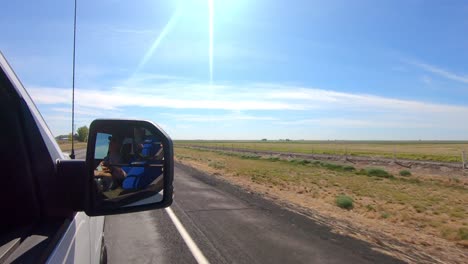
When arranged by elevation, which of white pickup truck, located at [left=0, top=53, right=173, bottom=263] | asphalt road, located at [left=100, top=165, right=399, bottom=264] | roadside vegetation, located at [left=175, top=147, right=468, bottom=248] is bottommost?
roadside vegetation, located at [left=175, top=147, right=468, bottom=248]

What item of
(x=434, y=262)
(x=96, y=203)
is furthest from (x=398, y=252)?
(x=96, y=203)

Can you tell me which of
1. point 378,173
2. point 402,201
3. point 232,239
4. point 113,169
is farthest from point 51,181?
point 378,173

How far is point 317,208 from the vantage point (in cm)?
1342

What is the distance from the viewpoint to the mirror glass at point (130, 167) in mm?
2175

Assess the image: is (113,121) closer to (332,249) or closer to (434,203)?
(332,249)

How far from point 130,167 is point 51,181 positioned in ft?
1.27

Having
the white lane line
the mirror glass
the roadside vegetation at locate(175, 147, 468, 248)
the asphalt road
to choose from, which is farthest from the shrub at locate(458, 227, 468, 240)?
the mirror glass

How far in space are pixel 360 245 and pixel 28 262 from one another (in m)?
7.31

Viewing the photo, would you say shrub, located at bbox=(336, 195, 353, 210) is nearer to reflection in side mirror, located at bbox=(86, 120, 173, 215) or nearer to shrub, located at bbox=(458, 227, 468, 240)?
shrub, located at bbox=(458, 227, 468, 240)

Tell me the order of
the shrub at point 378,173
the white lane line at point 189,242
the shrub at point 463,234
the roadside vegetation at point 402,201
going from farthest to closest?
the shrub at point 378,173 → the roadside vegetation at point 402,201 → the shrub at point 463,234 → the white lane line at point 189,242

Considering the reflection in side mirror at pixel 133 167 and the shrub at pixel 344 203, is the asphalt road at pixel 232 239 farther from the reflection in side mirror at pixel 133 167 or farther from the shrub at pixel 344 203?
the reflection in side mirror at pixel 133 167

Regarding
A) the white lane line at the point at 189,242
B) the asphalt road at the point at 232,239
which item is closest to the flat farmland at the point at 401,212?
the asphalt road at the point at 232,239

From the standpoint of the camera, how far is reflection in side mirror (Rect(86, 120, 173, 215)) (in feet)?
6.59

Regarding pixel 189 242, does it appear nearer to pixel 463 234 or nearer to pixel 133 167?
pixel 133 167
